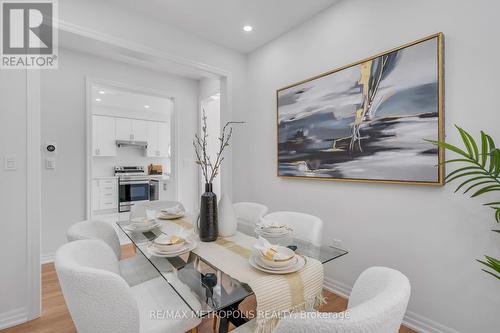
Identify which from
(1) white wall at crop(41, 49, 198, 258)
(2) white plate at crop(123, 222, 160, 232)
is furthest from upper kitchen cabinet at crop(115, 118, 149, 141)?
(2) white plate at crop(123, 222, 160, 232)

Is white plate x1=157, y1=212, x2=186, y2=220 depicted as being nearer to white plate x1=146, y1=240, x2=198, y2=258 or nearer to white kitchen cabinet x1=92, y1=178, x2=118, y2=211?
white plate x1=146, y1=240, x2=198, y2=258

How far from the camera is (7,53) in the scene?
5.98 ft

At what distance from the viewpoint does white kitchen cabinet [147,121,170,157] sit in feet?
20.9

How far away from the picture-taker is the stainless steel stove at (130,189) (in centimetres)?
551

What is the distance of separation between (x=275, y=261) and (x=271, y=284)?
0.38 feet

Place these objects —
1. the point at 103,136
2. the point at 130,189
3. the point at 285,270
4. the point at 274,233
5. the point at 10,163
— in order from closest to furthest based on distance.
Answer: the point at 285,270 → the point at 274,233 → the point at 10,163 → the point at 130,189 → the point at 103,136

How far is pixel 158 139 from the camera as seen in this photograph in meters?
6.49

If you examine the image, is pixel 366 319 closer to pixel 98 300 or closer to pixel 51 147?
pixel 98 300

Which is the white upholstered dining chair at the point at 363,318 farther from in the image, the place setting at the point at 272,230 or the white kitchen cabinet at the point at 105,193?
the white kitchen cabinet at the point at 105,193

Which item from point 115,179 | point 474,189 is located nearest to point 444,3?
point 474,189

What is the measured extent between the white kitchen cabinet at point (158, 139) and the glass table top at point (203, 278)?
524 cm

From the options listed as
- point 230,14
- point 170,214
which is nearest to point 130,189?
point 170,214

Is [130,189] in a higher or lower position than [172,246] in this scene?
lower

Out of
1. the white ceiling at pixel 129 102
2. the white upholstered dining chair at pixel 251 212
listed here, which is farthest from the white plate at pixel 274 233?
the white ceiling at pixel 129 102
